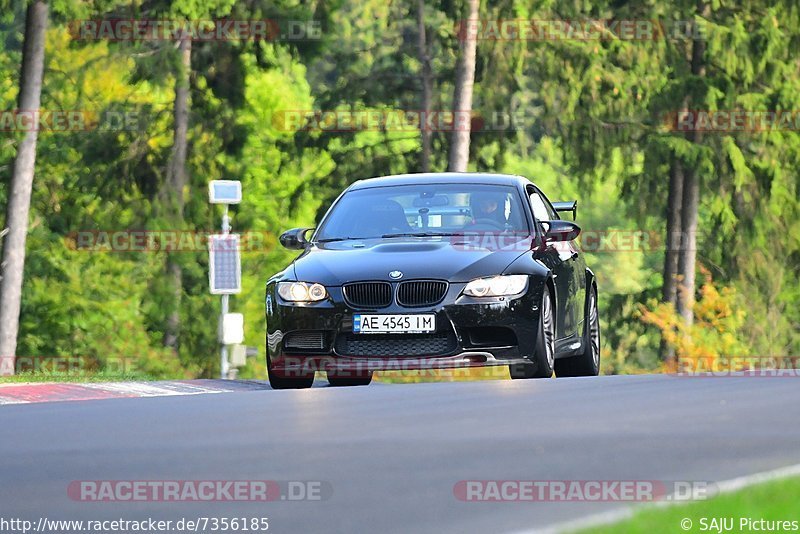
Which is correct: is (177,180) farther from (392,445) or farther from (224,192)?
(392,445)

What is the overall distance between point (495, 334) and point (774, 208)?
2871 cm

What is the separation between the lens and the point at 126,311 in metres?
43.6

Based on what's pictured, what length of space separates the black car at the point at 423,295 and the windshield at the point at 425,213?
0.02m

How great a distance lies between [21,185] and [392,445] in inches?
987

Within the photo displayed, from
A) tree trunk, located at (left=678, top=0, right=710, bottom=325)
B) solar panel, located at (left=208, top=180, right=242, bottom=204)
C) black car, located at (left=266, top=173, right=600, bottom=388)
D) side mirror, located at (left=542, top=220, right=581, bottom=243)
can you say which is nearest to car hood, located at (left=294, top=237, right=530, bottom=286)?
black car, located at (left=266, top=173, right=600, bottom=388)

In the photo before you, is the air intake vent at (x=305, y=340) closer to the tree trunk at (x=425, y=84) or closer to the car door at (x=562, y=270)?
the car door at (x=562, y=270)

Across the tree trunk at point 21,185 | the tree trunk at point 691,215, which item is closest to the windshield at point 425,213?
the tree trunk at point 21,185

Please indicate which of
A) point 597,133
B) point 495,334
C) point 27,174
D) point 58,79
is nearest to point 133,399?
point 495,334

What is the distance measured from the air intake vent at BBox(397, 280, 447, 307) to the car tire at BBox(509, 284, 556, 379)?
83 centimetres

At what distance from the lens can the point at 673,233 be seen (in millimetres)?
44031

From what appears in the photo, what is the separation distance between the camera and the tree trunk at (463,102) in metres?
37.6

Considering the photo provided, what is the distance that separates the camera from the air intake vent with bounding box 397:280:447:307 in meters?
14.9

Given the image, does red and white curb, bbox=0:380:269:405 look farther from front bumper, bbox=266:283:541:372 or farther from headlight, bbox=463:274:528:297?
headlight, bbox=463:274:528:297

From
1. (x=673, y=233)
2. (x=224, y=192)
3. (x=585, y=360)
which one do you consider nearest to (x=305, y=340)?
(x=585, y=360)
